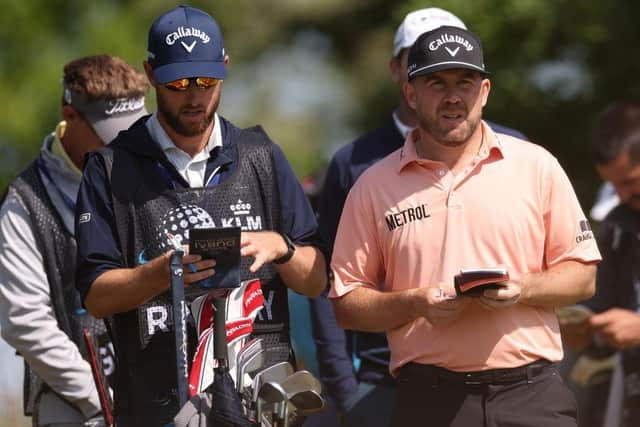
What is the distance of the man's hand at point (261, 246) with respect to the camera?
16.0ft

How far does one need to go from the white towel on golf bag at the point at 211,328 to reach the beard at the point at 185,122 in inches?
23.1

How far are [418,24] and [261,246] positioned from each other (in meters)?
2.13

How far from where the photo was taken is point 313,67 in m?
21.3

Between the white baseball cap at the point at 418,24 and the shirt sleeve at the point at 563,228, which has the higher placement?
the white baseball cap at the point at 418,24

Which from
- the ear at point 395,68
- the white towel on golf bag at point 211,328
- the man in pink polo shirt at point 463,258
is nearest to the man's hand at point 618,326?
the ear at point 395,68

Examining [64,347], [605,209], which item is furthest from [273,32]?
[64,347]

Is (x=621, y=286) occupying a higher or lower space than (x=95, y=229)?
lower

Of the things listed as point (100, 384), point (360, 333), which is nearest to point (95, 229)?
point (100, 384)

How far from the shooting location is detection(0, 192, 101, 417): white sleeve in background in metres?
5.95

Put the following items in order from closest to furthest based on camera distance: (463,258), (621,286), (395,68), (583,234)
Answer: (463,258) < (583,234) < (395,68) < (621,286)

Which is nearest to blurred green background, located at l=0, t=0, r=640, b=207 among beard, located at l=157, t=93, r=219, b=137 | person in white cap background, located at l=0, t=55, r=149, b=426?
person in white cap background, located at l=0, t=55, r=149, b=426

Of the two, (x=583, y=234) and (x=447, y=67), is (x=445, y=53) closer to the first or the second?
(x=447, y=67)

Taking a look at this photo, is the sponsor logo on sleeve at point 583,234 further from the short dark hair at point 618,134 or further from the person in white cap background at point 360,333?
the short dark hair at point 618,134

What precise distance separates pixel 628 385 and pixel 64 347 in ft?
10.6
